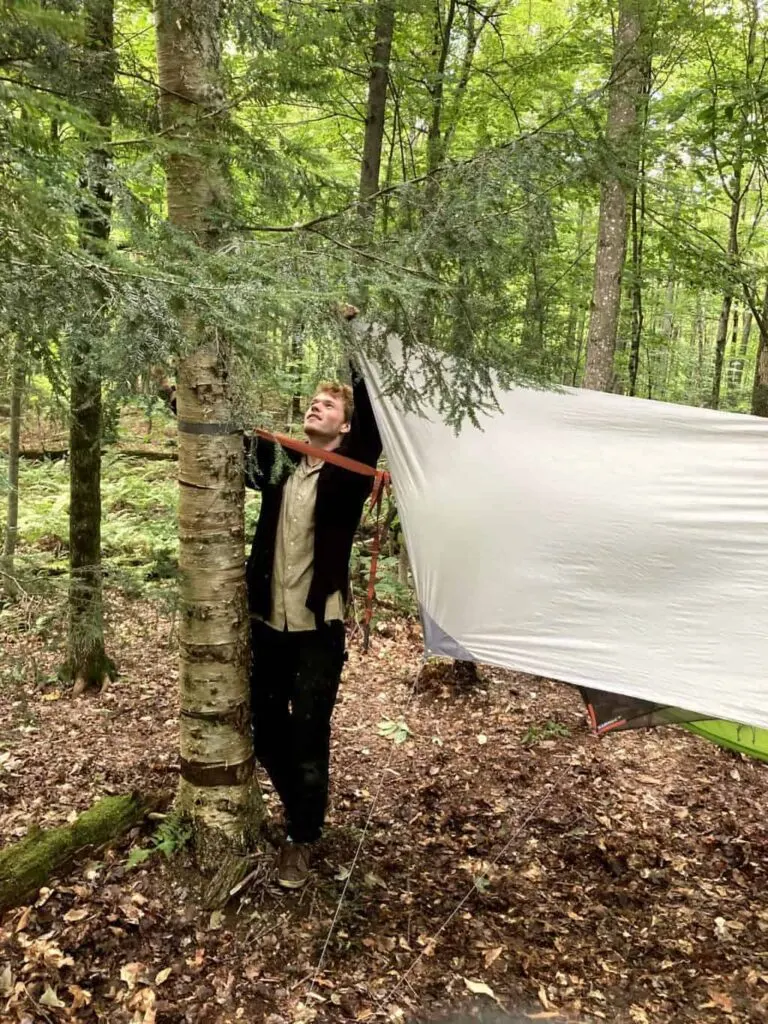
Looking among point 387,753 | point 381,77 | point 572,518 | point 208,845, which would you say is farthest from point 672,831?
point 381,77

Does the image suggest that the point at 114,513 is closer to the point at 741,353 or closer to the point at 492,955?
the point at 492,955

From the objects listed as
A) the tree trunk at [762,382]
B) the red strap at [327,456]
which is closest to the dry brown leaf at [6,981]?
the red strap at [327,456]

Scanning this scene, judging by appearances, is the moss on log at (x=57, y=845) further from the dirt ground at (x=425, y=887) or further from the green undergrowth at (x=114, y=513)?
the green undergrowth at (x=114, y=513)

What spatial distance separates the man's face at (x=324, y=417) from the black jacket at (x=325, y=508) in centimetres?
7

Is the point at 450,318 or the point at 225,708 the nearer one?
the point at 450,318

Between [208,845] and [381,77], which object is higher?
[381,77]

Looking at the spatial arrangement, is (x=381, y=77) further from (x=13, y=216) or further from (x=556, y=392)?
(x=13, y=216)

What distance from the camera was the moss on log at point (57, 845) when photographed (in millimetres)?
2820

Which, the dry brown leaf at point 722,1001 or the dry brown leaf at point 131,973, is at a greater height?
the dry brown leaf at point 131,973

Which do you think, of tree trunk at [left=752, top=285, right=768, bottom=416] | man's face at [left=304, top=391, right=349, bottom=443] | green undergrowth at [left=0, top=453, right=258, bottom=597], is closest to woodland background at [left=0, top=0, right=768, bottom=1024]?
man's face at [left=304, top=391, right=349, bottom=443]

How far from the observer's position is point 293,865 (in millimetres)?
3045

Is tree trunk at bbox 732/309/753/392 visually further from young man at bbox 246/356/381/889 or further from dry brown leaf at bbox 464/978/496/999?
dry brown leaf at bbox 464/978/496/999

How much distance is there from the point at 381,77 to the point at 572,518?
4.24 metres

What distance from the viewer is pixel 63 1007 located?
7.93 ft
